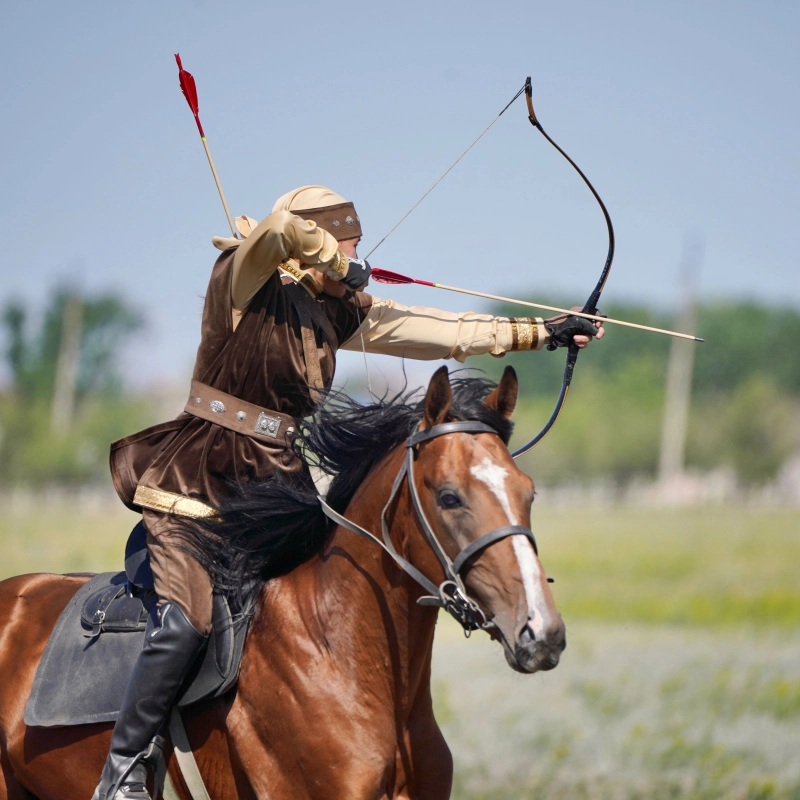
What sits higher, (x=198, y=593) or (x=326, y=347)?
(x=326, y=347)

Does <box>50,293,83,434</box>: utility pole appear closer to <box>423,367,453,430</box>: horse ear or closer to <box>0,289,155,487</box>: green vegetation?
<box>0,289,155,487</box>: green vegetation

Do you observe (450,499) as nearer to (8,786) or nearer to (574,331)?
(574,331)

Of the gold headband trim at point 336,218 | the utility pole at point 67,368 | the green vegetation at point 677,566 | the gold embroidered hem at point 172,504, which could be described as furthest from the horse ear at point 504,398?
the utility pole at point 67,368

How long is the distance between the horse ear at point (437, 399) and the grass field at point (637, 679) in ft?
3.15

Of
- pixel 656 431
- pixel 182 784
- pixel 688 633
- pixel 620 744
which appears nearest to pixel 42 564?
pixel 688 633

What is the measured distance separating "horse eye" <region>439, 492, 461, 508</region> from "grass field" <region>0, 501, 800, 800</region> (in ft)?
2.19

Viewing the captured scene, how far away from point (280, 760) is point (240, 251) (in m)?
1.99

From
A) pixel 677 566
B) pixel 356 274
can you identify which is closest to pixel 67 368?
pixel 677 566

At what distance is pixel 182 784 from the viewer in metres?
4.39

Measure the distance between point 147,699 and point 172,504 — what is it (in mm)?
794

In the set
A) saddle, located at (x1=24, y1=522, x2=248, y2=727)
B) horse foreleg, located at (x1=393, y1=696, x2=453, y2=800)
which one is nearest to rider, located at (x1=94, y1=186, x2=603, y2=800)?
saddle, located at (x1=24, y1=522, x2=248, y2=727)

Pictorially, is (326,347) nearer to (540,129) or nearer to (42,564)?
(540,129)

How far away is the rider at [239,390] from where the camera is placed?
4.23 meters

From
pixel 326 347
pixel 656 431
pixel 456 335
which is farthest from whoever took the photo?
pixel 656 431
